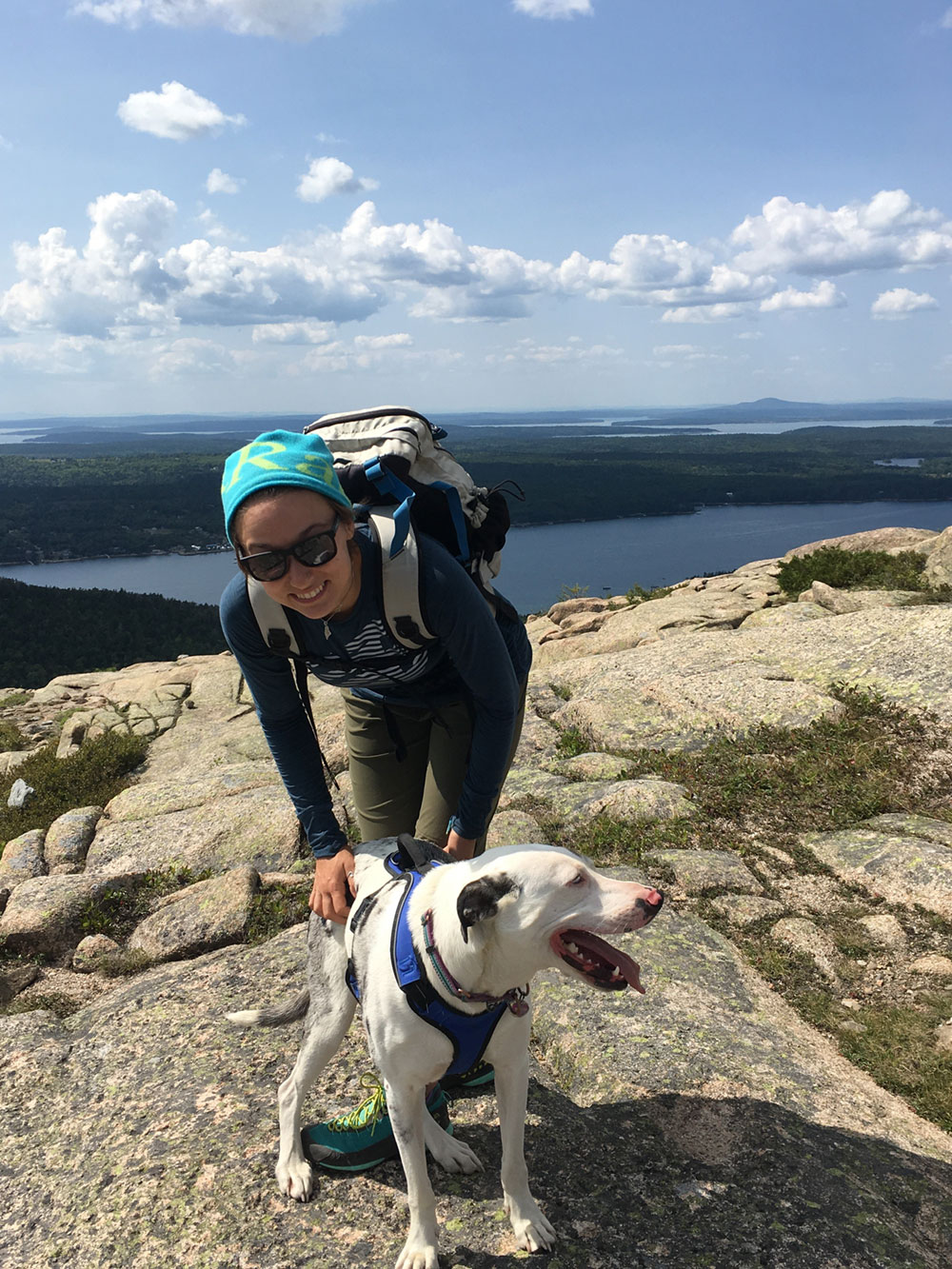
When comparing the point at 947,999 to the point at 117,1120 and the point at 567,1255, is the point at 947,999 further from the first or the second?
the point at 117,1120

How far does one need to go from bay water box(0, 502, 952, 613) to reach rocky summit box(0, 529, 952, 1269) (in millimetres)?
52847

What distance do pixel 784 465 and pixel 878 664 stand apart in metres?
158

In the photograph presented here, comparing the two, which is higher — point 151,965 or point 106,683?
point 151,965

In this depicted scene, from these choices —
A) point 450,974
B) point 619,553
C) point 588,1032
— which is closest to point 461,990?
point 450,974

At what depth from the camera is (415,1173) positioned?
2.71 meters

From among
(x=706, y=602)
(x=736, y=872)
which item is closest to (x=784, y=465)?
(x=706, y=602)

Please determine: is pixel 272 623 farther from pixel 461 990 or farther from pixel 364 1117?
pixel 364 1117

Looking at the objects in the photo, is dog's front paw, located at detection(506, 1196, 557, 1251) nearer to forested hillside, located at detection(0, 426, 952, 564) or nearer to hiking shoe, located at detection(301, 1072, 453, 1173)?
hiking shoe, located at detection(301, 1072, 453, 1173)

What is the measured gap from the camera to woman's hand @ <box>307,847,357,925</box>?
3.09m

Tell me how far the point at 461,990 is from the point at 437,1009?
0.13 m

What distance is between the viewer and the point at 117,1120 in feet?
11.9

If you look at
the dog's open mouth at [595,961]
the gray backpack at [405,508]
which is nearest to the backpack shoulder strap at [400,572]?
the gray backpack at [405,508]

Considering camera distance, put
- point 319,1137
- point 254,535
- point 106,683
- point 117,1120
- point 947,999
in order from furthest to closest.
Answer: point 106,683 < point 947,999 < point 117,1120 < point 319,1137 < point 254,535

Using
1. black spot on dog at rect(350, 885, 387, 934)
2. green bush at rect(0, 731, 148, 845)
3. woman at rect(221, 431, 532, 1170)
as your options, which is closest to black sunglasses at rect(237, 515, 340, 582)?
woman at rect(221, 431, 532, 1170)
